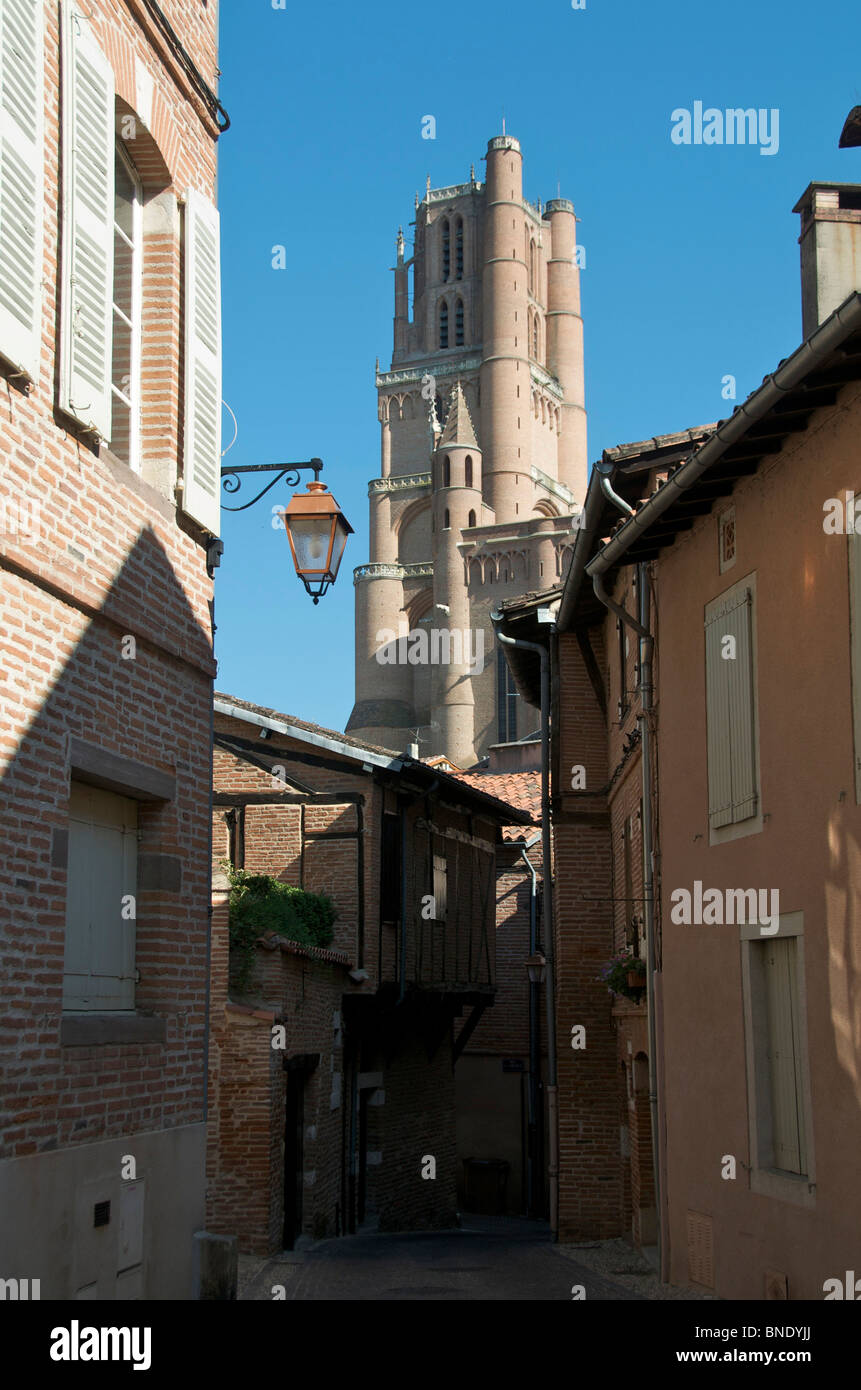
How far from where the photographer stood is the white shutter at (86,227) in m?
7.19

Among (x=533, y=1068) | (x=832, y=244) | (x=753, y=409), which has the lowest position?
(x=533, y=1068)

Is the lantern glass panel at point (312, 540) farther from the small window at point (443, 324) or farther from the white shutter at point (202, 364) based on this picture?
the small window at point (443, 324)

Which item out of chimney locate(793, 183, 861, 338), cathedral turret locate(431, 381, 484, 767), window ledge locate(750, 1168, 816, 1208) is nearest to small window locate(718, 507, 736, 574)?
chimney locate(793, 183, 861, 338)

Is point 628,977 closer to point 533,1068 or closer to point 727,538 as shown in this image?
point 727,538

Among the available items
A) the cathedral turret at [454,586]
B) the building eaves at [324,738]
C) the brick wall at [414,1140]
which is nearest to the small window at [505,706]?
the cathedral turret at [454,586]

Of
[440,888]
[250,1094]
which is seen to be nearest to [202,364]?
[250,1094]

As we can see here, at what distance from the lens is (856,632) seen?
7.85 meters

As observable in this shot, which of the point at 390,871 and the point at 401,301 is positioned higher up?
the point at 401,301

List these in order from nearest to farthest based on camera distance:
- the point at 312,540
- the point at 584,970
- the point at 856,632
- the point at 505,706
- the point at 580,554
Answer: the point at 856,632 < the point at 312,540 < the point at 580,554 < the point at 584,970 < the point at 505,706

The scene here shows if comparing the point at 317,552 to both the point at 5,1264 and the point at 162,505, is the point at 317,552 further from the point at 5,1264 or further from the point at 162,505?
the point at 5,1264

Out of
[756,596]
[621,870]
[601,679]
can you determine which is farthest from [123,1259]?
[601,679]

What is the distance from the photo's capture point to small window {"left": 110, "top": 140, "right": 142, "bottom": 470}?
27.7ft

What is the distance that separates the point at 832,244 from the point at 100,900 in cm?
720

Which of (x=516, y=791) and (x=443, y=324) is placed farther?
(x=443, y=324)
